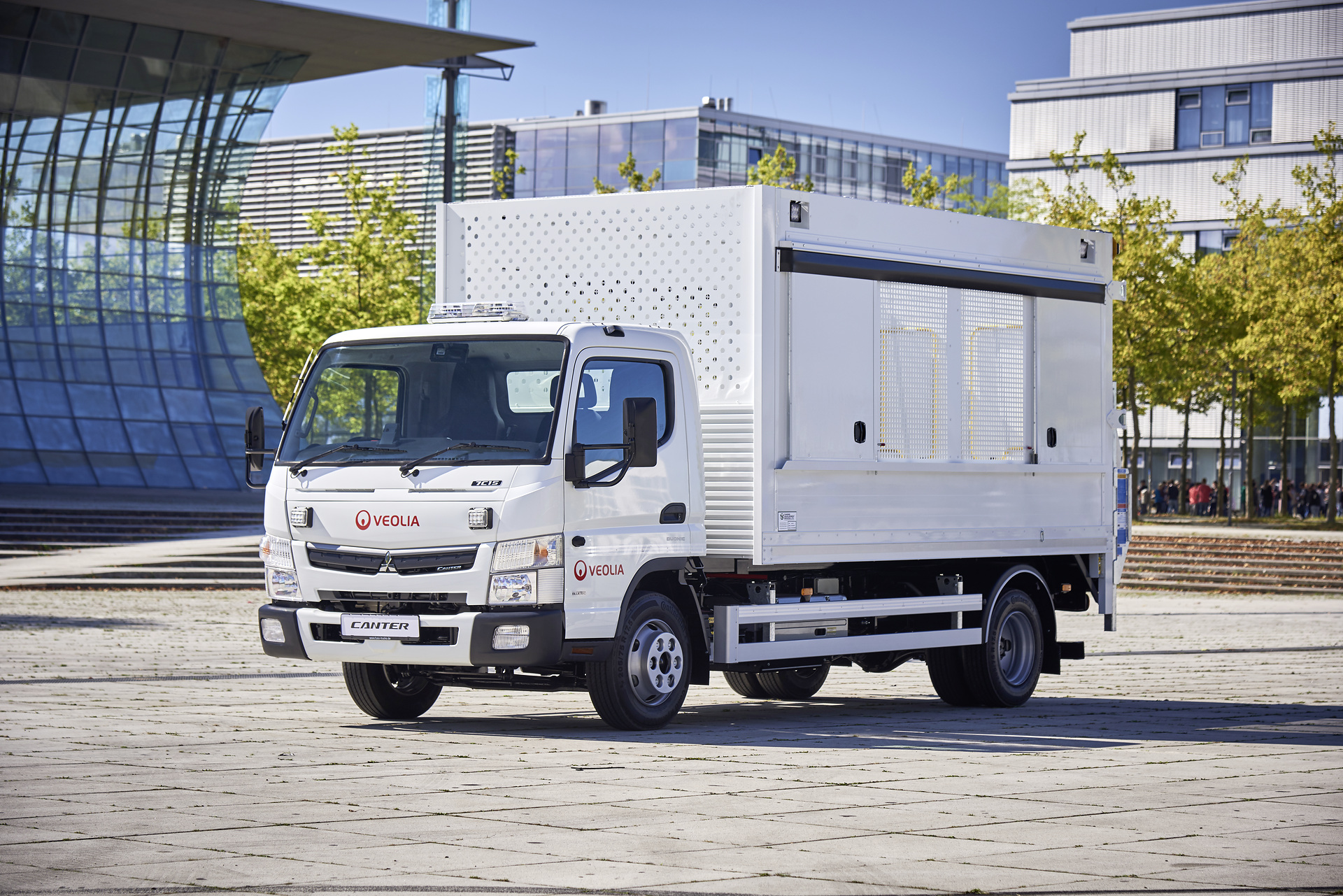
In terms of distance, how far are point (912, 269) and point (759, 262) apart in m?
1.67

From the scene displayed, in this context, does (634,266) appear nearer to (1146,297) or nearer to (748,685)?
(748,685)

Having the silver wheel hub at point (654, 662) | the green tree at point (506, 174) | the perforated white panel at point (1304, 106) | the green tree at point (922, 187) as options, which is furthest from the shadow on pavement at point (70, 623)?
the perforated white panel at point (1304, 106)

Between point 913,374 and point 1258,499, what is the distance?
56.2 metres

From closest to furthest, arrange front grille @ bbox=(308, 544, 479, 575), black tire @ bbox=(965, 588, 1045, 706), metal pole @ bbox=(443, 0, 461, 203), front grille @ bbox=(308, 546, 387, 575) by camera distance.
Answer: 1. front grille @ bbox=(308, 544, 479, 575)
2. front grille @ bbox=(308, 546, 387, 575)
3. black tire @ bbox=(965, 588, 1045, 706)
4. metal pole @ bbox=(443, 0, 461, 203)

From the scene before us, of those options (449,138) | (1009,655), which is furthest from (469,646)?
(449,138)

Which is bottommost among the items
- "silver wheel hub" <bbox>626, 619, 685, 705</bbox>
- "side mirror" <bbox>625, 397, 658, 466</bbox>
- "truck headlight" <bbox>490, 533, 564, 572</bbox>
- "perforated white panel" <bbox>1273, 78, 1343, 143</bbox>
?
"silver wheel hub" <bbox>626, 619, 685, 705</bbox>

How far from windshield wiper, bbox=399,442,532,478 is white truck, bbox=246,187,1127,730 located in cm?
1

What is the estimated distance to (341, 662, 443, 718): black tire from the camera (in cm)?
1288

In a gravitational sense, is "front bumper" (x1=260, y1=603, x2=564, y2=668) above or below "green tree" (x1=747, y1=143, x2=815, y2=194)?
below

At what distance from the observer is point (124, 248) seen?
51.9 meters

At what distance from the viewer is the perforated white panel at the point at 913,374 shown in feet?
44.0

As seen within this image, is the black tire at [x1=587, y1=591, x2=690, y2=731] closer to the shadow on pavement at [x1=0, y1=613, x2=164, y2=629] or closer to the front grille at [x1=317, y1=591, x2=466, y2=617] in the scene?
the front grille at [x1=317, y1=591, x2=466, y2=617]

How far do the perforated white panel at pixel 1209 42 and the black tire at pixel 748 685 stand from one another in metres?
63.0

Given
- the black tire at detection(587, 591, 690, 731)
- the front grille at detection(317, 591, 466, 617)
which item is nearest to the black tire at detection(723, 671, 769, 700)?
the black tire at detection(587, 591, 690, 731)
